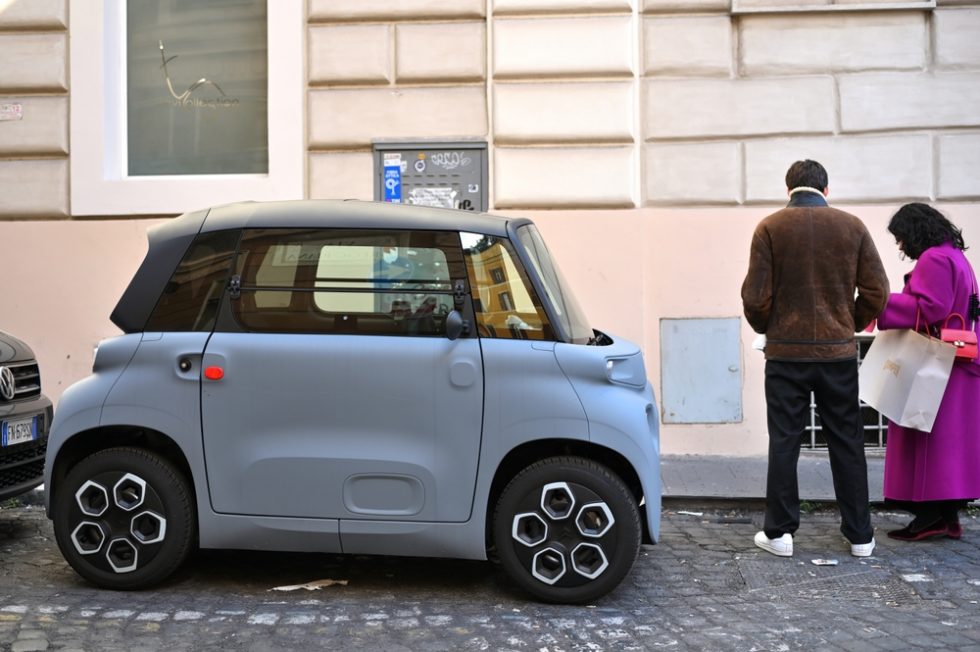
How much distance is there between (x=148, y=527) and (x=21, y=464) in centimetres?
132

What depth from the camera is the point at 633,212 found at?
329 inches

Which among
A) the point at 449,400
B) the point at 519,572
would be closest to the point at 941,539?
the point at 519,572

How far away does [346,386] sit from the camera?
15.4ft

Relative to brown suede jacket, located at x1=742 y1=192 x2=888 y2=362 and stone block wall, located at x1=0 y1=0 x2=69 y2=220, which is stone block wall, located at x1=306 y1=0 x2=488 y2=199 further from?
brown suede jacket, located at x1=742 y1=192 x2=888 y2=362

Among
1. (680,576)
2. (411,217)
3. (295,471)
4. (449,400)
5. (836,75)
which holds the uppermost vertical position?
(836,75)

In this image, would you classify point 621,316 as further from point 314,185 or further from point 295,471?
point 295,471

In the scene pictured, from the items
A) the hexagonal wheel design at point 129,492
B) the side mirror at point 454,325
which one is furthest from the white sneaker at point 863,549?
the hexagonal wheel design at point 129,492

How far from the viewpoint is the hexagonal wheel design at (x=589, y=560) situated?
4.65 meters

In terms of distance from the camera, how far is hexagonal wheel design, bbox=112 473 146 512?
4785mm

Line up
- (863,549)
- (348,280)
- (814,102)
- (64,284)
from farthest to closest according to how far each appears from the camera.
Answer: (64,284) → (814,102) → (863,549) → (348,280)

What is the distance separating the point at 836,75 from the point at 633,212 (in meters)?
1.86

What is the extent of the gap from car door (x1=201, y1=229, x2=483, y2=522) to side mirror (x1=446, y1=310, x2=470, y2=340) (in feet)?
0.18

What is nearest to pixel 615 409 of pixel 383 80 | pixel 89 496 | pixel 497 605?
pixel 497 605

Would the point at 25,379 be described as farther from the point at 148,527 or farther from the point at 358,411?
the point at 358,411
